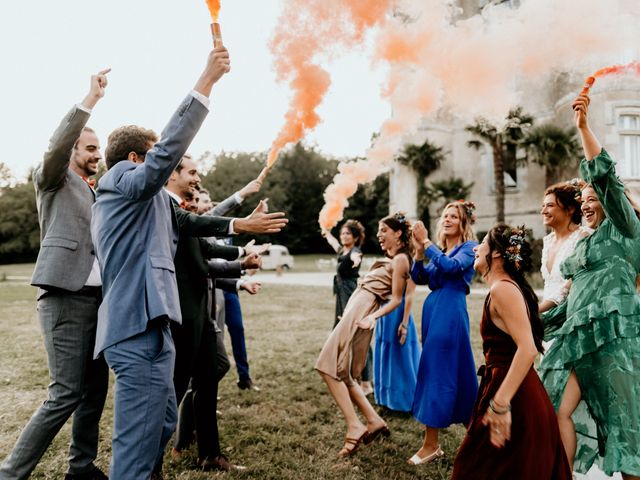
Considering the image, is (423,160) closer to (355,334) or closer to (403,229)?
(403,229)

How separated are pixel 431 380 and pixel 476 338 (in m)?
6.17

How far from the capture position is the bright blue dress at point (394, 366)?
6141mm

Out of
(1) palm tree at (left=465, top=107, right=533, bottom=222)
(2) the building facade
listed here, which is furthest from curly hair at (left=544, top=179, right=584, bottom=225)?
(1) palm tree at (left=465, top=107, right=533, bottom=222)

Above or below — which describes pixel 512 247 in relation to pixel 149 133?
below

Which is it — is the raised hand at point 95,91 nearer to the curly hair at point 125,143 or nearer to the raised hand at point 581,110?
the curly hair at point 125,143

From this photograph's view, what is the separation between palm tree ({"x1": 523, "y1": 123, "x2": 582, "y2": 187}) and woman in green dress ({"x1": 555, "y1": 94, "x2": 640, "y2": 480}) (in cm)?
2287

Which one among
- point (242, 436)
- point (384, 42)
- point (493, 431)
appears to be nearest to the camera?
point (493, 431)

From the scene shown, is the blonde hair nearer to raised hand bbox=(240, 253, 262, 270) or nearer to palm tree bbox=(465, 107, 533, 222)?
raised hand bbox=(240, 253, 262, 270)

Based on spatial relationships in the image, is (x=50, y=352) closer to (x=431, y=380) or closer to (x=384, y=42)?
(x=431, y=380)

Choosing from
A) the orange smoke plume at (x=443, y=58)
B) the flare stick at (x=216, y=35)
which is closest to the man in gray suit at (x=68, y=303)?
the flare stick at (x=216, y=35)

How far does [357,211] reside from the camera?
61625mm

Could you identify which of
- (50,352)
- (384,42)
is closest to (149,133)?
(50,352)

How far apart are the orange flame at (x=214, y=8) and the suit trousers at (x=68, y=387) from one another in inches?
90.8

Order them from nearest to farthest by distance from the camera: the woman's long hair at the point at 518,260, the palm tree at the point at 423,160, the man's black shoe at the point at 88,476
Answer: the woman's long hair at the point at 518,260 → the man's black shoe at the point at 88,476 → the palm tree at the point at 423,160
